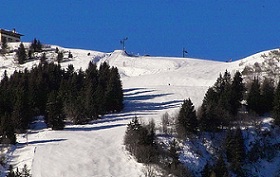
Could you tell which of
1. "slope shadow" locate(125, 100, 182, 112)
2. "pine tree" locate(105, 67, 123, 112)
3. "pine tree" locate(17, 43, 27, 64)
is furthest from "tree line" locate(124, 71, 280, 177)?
"pine tree" locate(17, 43, 27, 64)

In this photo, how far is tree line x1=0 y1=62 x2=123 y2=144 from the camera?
5019 centimetres

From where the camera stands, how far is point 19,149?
4494 centimetres

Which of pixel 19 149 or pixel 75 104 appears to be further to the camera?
pixel 75 104

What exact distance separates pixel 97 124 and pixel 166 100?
40.7ft

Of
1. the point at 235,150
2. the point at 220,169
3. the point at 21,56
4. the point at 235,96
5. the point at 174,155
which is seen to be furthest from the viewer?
the point at 21,56

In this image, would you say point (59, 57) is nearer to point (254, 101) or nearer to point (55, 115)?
point (55, 115)

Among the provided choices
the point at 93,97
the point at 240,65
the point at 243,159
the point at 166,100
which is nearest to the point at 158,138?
the point at 243,159

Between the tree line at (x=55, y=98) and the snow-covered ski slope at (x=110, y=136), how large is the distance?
1111 millimetres

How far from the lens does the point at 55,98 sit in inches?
2053

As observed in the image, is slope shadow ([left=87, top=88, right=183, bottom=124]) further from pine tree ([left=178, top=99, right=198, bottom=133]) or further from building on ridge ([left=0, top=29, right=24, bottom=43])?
building on ridge ([left=0, top=29, right=24, bottom=43])

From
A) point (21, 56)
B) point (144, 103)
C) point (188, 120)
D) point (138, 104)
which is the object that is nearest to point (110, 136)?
Result: point (188, 120)

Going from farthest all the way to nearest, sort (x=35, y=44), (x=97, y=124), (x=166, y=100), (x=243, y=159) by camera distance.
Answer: (x=35, y=44), (x=166, y=100), (x=97, y=124), (x=243, y=159)

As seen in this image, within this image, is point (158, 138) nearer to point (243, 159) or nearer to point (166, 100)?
point (243, 159)

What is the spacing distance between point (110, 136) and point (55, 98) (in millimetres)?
6733
